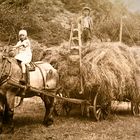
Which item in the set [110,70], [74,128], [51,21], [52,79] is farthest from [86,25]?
[51,21]

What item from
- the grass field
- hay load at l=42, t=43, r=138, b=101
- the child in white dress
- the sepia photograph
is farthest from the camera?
hay load at l=42, t=43, r=138, b=101

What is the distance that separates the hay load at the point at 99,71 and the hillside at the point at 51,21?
5036mm

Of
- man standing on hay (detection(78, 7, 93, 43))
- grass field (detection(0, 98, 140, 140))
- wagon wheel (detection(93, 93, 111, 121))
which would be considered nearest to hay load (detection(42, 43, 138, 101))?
wagon wheel (detection(93, 93, 111, 121))

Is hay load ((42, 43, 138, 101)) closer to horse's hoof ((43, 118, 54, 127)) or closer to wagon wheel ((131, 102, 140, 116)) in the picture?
horse's hoof ((43, 118, 54, 127))

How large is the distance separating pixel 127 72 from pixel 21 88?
3251mm

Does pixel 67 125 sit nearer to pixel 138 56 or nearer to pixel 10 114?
pixel 10 114

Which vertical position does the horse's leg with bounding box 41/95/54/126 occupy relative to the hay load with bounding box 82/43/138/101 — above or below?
below

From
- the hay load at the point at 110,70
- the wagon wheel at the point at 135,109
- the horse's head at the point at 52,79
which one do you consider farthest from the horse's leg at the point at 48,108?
the wagon wheel at the point at 135,109

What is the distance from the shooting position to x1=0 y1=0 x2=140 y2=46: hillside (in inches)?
648

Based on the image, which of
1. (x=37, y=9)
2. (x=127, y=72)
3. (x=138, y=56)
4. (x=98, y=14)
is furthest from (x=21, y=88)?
(x=98, y=14)

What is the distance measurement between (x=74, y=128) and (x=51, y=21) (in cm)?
1130

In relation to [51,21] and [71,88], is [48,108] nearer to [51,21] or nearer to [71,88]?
[71,88]

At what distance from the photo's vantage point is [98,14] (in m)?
23.6

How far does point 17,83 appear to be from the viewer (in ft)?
27.0
